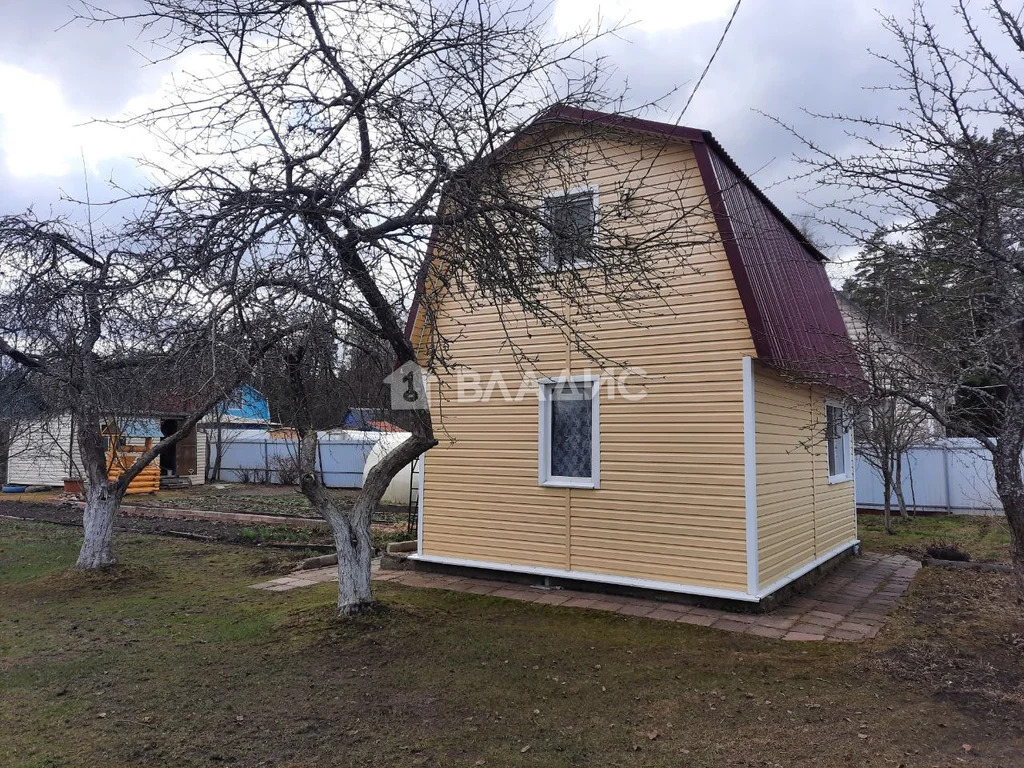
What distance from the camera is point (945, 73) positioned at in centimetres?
502

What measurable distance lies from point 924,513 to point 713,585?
12.5 metres

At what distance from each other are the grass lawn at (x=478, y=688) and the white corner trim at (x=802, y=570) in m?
1.05

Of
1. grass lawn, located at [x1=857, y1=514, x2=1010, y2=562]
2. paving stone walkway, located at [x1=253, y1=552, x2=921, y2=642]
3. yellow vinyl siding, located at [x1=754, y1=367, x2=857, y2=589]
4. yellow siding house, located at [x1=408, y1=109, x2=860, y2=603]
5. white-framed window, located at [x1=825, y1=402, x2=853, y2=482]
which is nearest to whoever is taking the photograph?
paving stone walkway, located at [x1=253, y1=552, x2=921, y2=642]

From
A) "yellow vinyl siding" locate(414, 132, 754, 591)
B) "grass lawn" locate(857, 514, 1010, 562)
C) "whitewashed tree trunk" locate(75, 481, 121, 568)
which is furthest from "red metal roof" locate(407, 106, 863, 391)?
"grass lawn" locate(857, 514, 1010, 562)

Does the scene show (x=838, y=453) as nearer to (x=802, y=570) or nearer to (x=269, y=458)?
(x=802, y=570)

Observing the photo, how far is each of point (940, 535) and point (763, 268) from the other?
337 inches

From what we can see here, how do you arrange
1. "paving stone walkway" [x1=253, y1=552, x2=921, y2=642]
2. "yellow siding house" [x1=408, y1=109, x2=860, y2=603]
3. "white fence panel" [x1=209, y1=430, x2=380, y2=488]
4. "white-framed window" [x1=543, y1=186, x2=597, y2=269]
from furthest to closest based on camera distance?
"white fence panel" [x1=209, y1=430, x2=380, y2=488], "yellow siding house" [x1=408, y1=109, x2=860, y2=603], "paving stone walkway" [x1=253, y1=552, x2=921, y2=642], "white-framed window" [x1=543, y1=186, x2=597, y2=269]

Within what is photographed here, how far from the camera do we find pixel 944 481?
53.4 ft

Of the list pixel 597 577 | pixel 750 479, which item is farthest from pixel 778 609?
pixel 597 577

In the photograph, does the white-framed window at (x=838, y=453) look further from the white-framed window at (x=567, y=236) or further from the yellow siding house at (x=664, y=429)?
the white-framed window at (x=567, y=236)

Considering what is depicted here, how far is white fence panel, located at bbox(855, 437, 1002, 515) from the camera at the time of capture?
15.8 meters

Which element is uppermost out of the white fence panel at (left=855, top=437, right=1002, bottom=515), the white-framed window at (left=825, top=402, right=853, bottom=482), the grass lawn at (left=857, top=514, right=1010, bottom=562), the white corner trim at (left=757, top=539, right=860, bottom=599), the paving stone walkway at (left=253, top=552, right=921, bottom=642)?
the white-framed window at (left=825, top=402, right=853, bottom=482)

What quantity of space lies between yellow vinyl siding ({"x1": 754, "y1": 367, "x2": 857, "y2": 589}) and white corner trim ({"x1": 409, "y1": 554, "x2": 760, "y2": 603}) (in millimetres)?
443

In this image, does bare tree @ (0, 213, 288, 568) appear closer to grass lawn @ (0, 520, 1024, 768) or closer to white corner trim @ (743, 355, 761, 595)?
grass lawn @ (0, 520, 1024, 768)
